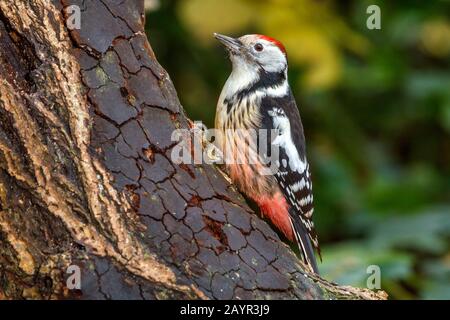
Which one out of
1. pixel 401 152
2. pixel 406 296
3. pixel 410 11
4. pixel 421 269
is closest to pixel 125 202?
pixel 406 296

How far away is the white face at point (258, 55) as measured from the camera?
4.99 meters

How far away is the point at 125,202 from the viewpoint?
3.15 meters

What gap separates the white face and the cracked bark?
163 centimetres

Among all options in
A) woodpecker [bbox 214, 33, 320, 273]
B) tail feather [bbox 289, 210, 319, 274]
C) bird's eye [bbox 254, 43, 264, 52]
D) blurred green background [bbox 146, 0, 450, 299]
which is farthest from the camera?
blurred green background [bbox 146, 0, 450, 299]

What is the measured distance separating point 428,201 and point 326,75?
1.79m

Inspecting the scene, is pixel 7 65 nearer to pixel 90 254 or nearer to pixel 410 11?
pixel 90 254

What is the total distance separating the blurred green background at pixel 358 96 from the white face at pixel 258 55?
3.77 feet

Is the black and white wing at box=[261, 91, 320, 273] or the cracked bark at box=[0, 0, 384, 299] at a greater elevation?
the black and white wing at box=[261, 91, 320, 273]

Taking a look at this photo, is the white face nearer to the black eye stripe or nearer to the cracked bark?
the black eye stripe

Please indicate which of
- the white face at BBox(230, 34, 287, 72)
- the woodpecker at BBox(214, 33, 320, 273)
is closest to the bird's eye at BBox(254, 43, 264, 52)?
the white face at BBox(230, 34, 287, 72)

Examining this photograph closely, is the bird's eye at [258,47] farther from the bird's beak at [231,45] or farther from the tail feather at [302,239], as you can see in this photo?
the tail feather at [302,239]

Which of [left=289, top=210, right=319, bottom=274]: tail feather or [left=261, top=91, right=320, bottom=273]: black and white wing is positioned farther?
[left=261, top=91, right=320, bottom=273]: black and white wing

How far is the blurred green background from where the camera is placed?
244 inches

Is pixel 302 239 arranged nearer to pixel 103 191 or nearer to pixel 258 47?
pixel 258 47
